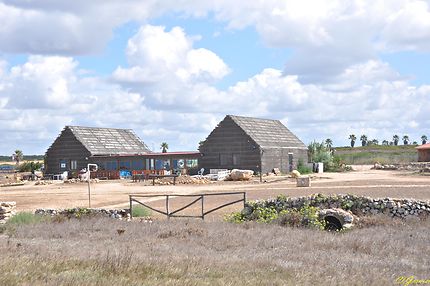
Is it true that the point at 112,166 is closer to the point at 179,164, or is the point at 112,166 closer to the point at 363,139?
the point at 179,164

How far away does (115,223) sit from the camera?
20.7 meters

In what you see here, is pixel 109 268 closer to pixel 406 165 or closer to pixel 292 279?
pixel 292 279

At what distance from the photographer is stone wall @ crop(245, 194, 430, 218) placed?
67.3 ft

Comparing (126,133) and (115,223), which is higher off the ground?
(126,133)

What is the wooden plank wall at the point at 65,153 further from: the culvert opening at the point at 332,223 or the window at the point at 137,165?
the culvert opening at the point at 332,223

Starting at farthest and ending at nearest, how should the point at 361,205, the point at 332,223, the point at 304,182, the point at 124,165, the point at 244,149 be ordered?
the point at 124,165 → the point at 244,149 → the point at 304,182 → the point at 361,205 → the point at 332,223

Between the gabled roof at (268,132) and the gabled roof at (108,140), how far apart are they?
53.9ft

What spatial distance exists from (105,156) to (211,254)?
182 feet

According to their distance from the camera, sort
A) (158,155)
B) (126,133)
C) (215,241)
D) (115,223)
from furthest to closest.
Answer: (126,133) < (158,155) < (115,223) < (215,241)

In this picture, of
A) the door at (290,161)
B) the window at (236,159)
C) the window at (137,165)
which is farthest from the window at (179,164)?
the door at (290,161)

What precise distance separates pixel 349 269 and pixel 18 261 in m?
5.48

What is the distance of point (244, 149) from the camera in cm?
6131

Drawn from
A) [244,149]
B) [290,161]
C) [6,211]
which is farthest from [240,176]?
[6,211]

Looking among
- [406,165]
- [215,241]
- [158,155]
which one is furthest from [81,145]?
[215,241]
